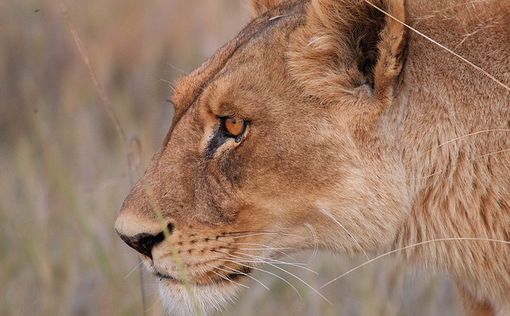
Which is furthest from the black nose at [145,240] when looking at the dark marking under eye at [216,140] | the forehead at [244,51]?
the forehead at [244,51]

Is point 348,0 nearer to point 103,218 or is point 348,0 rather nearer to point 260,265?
point 260,265

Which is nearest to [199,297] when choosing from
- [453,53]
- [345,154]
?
[345,154]

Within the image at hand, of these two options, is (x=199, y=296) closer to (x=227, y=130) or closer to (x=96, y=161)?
(x=227, y=130)

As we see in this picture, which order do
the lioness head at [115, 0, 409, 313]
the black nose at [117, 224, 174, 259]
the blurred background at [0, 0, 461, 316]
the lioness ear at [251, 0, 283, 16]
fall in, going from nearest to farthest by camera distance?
the lioness head at [115, 0, 409, 313], the black nose at [117, 224, 174, 259], the lioness ear at [251, 0, 283, 16], the blurred background at [0, 0, 461, 316]

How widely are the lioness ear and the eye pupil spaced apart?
67 centimetres

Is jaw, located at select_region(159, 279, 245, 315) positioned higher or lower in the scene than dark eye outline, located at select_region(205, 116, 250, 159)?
lower

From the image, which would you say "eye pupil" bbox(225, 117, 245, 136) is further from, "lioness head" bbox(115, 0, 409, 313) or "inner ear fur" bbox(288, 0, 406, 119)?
"inner ear fur" bbox(288, 0, 406, 119)

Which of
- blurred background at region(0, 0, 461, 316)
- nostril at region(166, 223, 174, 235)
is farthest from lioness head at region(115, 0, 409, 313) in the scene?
blurred background at region(0, 0, 461, 316)

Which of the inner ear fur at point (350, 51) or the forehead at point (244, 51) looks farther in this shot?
the forehead at point (244, 51)

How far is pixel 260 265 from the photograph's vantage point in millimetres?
3850

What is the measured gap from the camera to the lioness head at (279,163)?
357cm

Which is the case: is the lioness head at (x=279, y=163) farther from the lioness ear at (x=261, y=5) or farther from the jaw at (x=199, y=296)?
the lioness ear at (x=261, y=5)

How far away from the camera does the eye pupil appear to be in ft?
12.1

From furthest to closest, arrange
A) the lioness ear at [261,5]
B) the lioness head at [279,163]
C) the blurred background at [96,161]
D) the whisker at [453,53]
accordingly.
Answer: the blurred background at [96,161], the lioness ear at [261,5], the lioness head at [279,163], the whisker at [453,53]
